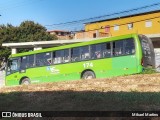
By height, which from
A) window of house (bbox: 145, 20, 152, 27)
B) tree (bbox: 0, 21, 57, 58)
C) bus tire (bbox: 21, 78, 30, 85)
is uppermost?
window of house (bbox: 145, 20, 152, 27)

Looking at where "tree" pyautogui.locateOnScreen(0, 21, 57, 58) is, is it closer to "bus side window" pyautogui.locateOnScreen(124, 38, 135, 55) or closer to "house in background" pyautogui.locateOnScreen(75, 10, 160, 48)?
"house in background" pyautogui.locateOnScreen(75, 10, 160, 48)

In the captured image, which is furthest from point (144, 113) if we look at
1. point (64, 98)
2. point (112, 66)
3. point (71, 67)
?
point (71, 67)

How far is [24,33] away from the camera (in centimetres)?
6775

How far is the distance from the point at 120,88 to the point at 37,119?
20.9ft

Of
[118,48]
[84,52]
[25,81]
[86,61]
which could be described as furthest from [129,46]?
[25,81]

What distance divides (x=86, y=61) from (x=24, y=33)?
1670 inches

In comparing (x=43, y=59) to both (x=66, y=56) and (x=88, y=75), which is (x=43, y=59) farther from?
(x=88, y=75)

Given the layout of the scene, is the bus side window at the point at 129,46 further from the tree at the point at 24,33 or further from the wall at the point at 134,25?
the tree at the point at 24,33

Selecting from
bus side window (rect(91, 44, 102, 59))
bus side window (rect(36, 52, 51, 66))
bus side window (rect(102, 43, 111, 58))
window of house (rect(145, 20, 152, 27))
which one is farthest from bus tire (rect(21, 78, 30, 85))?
window of house (rect(145, 20, 152, 27))

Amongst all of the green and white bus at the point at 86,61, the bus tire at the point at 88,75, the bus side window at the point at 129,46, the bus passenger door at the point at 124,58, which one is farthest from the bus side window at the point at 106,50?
the bus tire at the point at 88,75

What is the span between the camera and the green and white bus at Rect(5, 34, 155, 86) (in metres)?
24.6

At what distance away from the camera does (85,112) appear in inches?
361

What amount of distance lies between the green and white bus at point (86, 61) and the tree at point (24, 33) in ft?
105

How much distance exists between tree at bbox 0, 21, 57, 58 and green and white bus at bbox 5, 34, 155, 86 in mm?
31953
